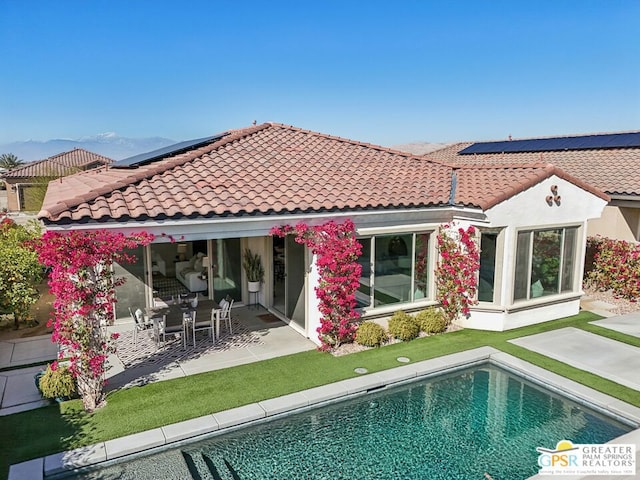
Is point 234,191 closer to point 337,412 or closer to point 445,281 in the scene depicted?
point 337,412

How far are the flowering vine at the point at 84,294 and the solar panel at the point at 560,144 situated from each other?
25066 millimetres

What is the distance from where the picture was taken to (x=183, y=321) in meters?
14.3

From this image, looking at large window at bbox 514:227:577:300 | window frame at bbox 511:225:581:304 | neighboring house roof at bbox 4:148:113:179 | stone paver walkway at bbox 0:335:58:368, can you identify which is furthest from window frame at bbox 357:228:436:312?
neighboring house roof at bbox 4:148:113:179

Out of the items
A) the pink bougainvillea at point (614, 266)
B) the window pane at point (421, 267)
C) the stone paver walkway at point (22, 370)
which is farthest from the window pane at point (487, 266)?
the stone paver walkway at point (22, 370)

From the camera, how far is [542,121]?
209 feet

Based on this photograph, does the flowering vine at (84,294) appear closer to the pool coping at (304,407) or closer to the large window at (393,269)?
the pool coping at (304,407)

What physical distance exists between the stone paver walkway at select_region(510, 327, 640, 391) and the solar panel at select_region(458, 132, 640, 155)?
→ 44.5 ft

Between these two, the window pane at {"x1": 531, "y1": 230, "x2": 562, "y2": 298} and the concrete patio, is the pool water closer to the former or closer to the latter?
the concrete patio

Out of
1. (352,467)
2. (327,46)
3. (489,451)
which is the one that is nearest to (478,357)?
(489,451)

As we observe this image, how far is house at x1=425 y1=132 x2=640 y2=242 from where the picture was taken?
20344 millimetres

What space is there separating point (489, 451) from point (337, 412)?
3.37 meters

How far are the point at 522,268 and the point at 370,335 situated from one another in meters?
6.25

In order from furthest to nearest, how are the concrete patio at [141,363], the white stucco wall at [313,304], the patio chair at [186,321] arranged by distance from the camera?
the white stucco wall at [313,304] < the patio chair at [186,321] < the concrete patio at [141,363]

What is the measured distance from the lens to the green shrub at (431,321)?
1541cm
